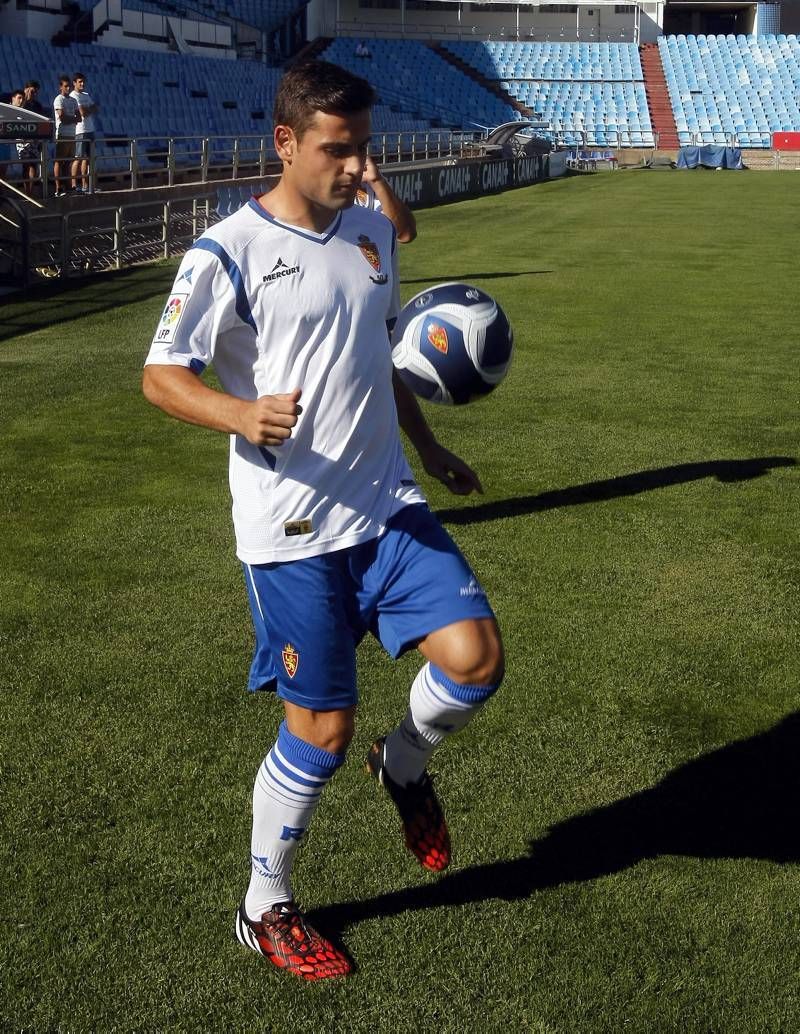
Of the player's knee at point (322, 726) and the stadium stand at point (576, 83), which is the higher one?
the stadium stand at point (576, 83)

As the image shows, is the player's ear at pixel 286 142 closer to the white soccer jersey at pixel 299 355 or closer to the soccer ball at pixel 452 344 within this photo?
the white soccer jersey at pixel 299 355

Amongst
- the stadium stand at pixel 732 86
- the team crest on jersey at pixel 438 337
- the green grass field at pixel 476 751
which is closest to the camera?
the green grass field at pixel 476 751

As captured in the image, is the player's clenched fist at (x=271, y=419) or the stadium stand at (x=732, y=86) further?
the stadium stand at (x=732, y=86)

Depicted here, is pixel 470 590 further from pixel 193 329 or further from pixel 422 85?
pixel 422 85

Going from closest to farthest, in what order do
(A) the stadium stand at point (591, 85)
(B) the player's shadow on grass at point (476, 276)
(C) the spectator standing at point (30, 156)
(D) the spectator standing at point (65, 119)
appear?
1. (B) the player's shadow on grass at point (476, 276)
2. (C) the spectator standing at point (30, 156)
3. (D) the spectator standing at point (65, 119)
4. (A) the stadium stand at point (591, 85)

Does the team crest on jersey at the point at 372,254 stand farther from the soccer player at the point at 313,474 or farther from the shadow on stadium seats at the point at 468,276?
the shadow on stadium seats at the point at 468,276

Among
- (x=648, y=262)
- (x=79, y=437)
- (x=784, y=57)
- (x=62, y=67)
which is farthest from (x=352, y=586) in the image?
(x=784, y=57)

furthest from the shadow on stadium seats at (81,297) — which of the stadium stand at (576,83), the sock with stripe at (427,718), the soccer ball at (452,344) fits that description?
the stadium stand at (576,83)

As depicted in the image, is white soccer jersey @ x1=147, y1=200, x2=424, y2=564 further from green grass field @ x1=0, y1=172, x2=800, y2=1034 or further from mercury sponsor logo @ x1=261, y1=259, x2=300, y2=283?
green grass field @ x1=0, y1=172, x2=800, y2=1034

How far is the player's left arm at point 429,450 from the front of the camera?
3693 mm

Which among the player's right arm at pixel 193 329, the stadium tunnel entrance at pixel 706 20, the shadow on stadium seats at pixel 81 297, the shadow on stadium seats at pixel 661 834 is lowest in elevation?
the shadow on stadium seats at pixel 661 834

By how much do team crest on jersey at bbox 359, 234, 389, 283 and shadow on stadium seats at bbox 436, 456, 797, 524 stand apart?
12.8ft

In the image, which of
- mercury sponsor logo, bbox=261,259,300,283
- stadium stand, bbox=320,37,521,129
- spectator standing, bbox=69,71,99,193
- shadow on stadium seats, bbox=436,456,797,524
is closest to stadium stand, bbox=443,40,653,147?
stadium stand, bbox=320,37,521,129

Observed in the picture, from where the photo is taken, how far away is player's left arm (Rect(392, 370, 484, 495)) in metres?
3.69
